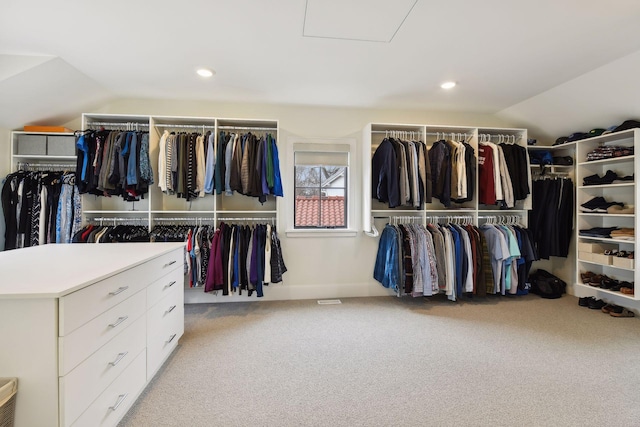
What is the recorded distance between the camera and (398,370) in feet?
6.15

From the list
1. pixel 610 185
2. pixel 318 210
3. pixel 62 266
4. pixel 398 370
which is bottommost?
pixel 398 370

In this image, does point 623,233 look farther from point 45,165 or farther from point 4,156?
point 4,156

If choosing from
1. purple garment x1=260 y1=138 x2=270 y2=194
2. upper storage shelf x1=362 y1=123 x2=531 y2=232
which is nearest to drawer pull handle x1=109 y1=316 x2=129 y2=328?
purple garment x1=260 y1=138 x2=270 y2=194

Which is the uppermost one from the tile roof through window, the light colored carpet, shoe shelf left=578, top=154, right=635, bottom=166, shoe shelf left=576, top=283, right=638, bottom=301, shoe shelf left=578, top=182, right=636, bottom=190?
shoe shelf left=578, top=154, right=635, bottom=166

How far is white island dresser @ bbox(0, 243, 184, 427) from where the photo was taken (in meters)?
0.98

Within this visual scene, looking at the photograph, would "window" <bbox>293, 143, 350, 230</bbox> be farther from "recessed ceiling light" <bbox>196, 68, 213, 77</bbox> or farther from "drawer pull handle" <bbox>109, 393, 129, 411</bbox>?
"drawer pull handle" <bbox>109, 393, 129, 411</bbox>

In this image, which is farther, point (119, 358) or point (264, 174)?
point (264, 174)

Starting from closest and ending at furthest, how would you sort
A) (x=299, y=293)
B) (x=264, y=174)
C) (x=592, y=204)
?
(x=264, y=174) → (x=592, y=204) → (x=299, y=293)

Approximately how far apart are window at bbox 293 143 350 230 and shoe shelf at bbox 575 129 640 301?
110 inches

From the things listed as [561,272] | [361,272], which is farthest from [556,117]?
[361,272]

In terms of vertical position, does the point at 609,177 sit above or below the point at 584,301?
above

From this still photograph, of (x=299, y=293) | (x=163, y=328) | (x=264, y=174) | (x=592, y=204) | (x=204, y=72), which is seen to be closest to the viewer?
(x=163, y=328)

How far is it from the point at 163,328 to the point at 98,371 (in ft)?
2.15

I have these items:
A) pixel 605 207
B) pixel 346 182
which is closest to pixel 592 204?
pixel 605 207
